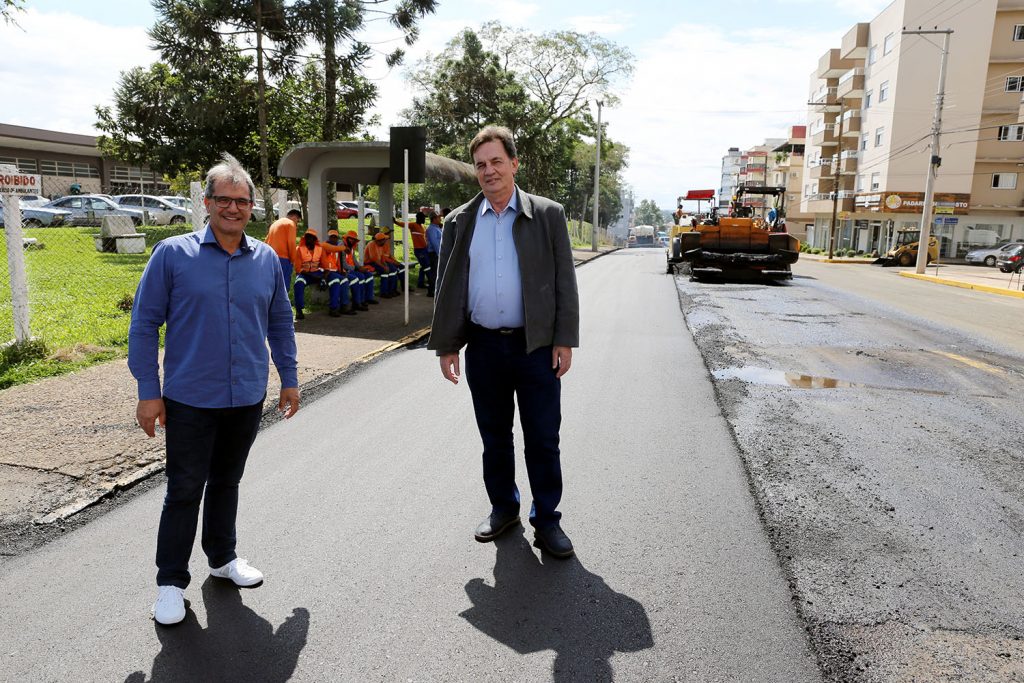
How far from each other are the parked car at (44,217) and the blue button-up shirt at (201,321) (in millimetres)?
29076

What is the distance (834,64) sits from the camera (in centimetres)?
5875

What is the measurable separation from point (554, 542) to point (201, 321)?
188cm

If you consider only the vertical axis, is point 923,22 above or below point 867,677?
above

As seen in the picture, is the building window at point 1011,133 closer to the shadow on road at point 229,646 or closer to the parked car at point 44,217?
the parked car at point 44,217

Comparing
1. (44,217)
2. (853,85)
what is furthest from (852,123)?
(44,217)

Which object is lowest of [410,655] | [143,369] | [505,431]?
[410,655]

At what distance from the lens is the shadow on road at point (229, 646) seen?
255 centimetres

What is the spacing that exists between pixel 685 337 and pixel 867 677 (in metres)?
7.84

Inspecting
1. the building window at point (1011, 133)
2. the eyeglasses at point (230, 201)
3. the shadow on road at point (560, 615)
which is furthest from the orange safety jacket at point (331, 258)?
the building window at point (1011, 133)

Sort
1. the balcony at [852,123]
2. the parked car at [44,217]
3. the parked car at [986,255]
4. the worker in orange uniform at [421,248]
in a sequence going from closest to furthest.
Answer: the worker in orange uniform at [421,248], the parked car at [44,217], the parked car at [986,255], the balcony at [852,123]

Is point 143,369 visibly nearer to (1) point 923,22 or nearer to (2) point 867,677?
(2) point 867,677

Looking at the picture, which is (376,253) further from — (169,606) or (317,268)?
(169,606)

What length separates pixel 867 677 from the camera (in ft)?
8.29

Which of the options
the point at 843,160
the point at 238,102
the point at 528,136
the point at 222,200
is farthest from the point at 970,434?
the point at 843,160
